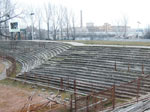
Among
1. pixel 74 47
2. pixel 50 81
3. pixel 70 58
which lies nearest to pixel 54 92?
pixel 50 81

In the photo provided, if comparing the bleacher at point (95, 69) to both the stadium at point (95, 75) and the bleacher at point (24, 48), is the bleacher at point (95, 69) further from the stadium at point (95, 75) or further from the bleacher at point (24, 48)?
the bleacher at point (24, 48)

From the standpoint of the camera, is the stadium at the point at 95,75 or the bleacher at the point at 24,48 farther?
the bleacher at the point at 24,48

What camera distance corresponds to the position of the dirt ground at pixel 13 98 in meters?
11.2

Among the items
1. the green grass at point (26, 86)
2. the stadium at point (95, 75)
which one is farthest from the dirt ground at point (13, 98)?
the stadium at point (95, 75)

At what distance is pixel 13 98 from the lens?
1269cm

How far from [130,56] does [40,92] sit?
766cm

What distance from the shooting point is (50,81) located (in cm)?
1532

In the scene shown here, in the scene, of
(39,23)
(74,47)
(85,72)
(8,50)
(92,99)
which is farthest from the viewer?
(39,23)

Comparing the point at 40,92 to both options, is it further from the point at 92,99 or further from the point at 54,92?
the point at 92,99

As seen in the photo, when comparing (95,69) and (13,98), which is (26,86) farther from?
(95,69)

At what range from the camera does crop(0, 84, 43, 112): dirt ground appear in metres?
11.2

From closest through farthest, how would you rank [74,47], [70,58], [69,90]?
[69,90] < [70,58] < [74,47]

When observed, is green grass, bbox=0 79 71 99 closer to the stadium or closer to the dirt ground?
the stadium

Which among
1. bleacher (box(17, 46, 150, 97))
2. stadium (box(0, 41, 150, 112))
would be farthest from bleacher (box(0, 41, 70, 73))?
bleacher (box(17, 46, 150, 97))
